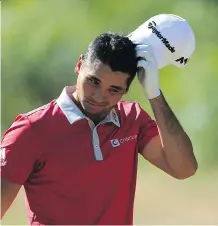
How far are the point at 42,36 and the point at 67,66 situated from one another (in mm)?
473

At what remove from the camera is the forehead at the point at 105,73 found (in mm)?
2748

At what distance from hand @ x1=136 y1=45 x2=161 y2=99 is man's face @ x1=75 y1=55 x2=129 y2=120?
0.27ft

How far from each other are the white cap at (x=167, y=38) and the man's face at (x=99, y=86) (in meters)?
0.17

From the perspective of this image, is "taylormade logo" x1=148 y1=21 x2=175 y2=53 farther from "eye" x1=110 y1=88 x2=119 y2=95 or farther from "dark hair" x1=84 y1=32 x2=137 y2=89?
"eye" x1=110 y1=88 x2=119 y2=95

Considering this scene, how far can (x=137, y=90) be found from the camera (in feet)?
25.4

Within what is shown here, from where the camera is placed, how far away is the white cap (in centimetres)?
290

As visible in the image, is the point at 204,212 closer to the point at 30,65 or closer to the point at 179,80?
the point at 179,80

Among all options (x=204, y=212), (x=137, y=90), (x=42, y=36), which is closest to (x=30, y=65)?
(x=42, y=36)

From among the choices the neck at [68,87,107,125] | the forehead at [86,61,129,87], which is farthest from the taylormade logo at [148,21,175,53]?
the neck at [68,87,107,125]

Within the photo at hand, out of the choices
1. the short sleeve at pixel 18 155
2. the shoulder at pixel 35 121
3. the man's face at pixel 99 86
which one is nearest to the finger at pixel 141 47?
the man's face at pixel 99 86

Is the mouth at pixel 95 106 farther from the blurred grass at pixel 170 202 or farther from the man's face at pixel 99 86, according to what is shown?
the blurred grass at pixel 170 202

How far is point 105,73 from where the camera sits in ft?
9.02

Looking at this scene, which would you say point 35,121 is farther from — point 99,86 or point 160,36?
point 160,36

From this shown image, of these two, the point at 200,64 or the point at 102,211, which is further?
the point at 200,64
